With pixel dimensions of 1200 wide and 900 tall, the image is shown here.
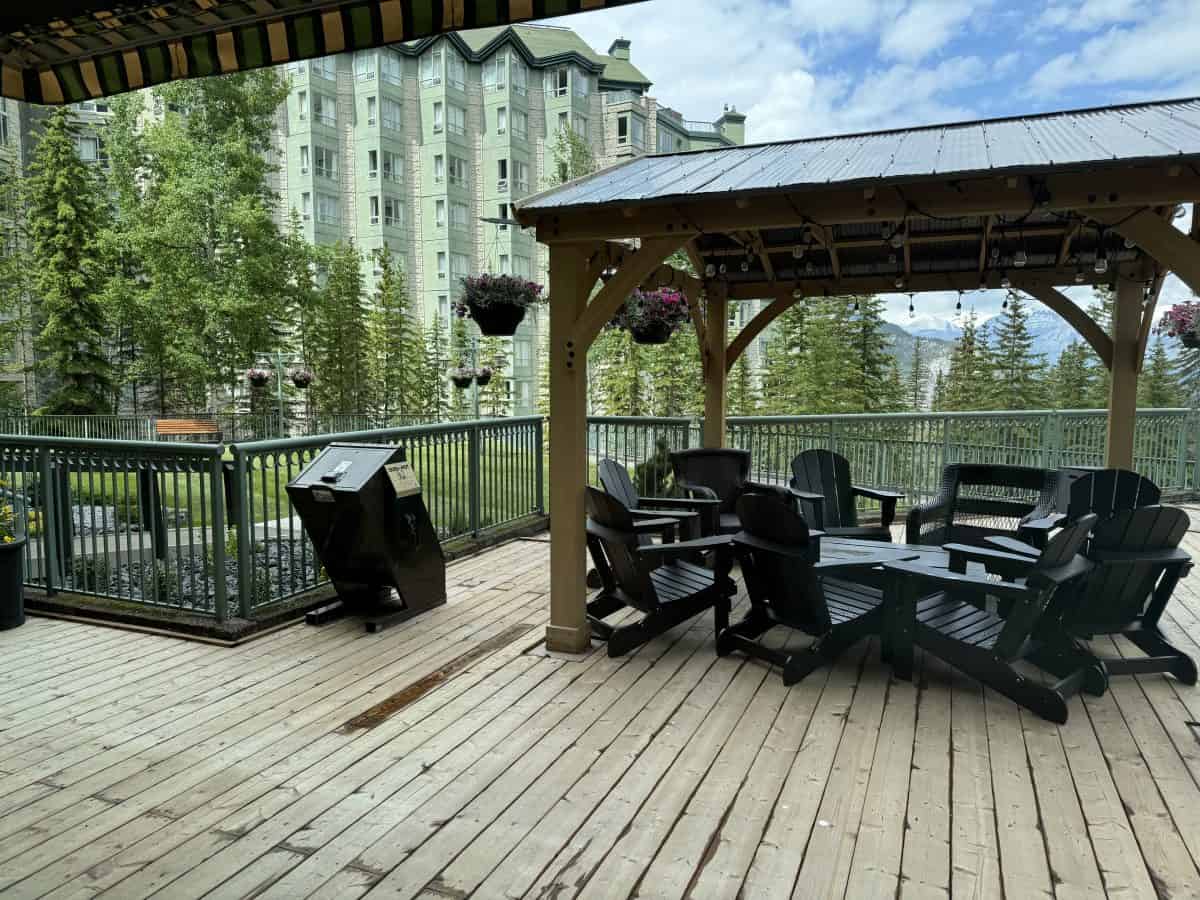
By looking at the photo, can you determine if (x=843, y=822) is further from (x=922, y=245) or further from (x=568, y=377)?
(x=922, y=245)

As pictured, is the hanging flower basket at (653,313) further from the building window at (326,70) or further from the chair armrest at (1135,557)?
the building window at (326,70)

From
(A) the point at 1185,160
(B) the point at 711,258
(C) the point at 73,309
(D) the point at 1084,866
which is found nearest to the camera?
(D) the point at 1084,866

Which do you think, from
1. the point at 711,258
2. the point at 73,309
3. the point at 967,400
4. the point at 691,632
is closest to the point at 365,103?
the point at 73,309

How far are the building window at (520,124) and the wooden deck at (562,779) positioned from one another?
1518 inches

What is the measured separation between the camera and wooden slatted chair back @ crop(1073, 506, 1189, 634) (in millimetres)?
3785

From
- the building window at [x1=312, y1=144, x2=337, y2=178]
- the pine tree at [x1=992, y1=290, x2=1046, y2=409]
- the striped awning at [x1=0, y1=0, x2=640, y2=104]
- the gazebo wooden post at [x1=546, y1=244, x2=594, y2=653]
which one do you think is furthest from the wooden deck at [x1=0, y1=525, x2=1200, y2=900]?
the building window at [x1=312, y1=144, x2=337, y2=178]

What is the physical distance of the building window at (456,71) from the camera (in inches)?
1501

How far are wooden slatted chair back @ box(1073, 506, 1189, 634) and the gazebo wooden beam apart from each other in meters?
1.44

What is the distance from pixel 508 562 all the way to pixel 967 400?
25282mm

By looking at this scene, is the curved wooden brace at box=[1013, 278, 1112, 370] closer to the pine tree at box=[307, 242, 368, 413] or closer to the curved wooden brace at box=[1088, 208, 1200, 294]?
the curved wooden brace at box=[1088, 208, 1200, 294]

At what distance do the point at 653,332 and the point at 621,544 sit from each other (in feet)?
8.30

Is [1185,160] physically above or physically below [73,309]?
below

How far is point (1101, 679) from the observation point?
3734 millimetres

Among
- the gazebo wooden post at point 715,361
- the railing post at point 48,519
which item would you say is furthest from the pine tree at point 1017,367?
the railing post at point 48,519
